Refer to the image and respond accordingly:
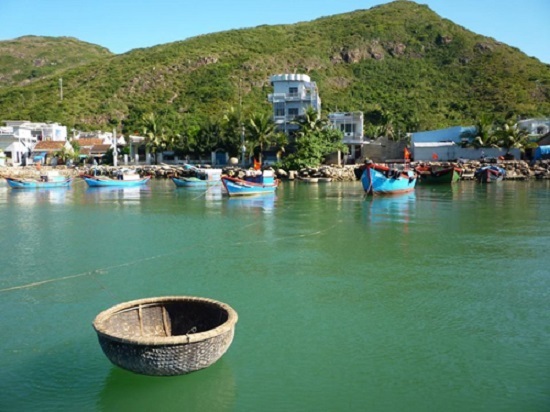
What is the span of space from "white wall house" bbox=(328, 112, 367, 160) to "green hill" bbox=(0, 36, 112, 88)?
92.4 meters

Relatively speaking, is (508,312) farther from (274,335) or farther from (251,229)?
(251,229)

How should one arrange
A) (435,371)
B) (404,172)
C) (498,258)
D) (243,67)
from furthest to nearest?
(243,67), (404,172), (498,258), (435,371)

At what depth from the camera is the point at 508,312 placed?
9.67m

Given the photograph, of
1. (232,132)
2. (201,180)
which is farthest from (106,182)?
(232,132)

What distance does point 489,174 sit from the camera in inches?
1734

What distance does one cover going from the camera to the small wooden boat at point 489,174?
44000mm

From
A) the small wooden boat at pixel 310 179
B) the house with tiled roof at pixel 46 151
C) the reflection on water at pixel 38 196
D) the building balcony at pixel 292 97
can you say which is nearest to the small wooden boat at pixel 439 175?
the small wooden boat at pixel 310 179

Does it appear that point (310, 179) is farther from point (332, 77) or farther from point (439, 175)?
point (332, 77)

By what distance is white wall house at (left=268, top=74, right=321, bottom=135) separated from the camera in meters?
53.5

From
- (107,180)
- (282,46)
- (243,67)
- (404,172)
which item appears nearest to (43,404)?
(404,172)

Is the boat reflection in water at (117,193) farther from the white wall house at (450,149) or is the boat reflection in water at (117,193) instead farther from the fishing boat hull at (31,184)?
the white wall house at (450,149)

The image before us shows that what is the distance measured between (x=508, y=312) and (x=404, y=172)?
24.7 meters

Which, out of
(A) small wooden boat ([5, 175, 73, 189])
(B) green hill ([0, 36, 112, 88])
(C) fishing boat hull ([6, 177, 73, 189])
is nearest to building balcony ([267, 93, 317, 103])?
Result: (A) small wooden boat ([5, 175, 73, 189])

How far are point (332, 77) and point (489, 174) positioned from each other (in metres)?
52.4
